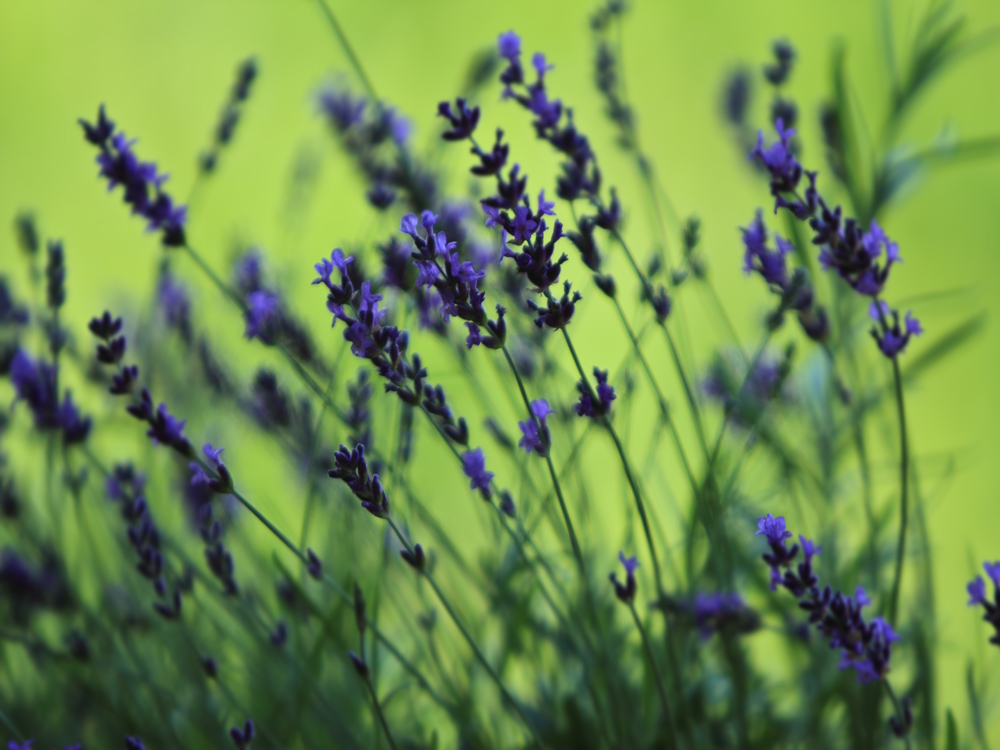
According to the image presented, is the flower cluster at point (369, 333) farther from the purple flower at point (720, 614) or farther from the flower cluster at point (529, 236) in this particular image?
the purple flower at point (720, 614)

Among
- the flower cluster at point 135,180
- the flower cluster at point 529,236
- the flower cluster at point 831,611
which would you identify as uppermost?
the flower cluster at point 135,180

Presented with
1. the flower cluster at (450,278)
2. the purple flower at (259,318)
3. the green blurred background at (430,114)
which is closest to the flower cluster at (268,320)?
the purple flower at (259,318)

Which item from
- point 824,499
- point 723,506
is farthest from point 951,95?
point 723,506

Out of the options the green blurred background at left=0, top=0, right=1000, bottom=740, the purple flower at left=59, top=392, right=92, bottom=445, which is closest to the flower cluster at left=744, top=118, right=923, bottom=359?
the purple flower at left=59, top=392, right=92, bottom=445

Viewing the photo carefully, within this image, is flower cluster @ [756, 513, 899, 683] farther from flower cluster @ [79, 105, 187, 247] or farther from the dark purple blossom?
flower cluster @ [79, 105, 187, 247]

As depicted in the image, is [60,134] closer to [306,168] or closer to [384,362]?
[306,168]
